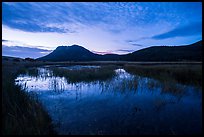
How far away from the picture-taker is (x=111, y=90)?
1412 cm

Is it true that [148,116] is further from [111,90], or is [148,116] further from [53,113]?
[111,90]

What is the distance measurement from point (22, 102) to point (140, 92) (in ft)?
29.3

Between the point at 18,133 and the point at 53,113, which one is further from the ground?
the point at 18,133

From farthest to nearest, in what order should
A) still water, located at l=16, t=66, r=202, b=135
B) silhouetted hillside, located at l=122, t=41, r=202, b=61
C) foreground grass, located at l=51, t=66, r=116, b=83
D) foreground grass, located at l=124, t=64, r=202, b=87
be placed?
silhouetted hillside, located at l=122, t=41, r=202, b=61 < foreground grass, located at l=51, t=66, r=116, b=83 < foreground grass, located at l=124, t=64, r=202, b=87 < still water, located at l=16, t=66, r=202, b=135

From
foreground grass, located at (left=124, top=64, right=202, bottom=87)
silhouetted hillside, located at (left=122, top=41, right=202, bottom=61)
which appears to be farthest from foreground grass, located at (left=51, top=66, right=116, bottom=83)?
silhouetted hillside, located at (left=122, top=41, right=202, bottom=61)

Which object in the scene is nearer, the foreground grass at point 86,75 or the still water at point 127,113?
the still water at point 127,113

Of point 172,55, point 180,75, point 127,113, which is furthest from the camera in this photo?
point 172,55

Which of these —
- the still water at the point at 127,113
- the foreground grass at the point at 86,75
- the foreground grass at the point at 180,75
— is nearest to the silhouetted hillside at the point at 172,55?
the foreground grass at the point at 180,75

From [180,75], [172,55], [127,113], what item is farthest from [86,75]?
[172,55]

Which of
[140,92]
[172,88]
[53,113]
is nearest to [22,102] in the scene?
[53,113]

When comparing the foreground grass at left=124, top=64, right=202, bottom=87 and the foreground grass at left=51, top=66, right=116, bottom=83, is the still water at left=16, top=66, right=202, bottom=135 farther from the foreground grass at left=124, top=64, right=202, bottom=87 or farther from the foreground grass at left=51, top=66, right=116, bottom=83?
the foreground grass at left=51, top=66, right=116, bottom=83

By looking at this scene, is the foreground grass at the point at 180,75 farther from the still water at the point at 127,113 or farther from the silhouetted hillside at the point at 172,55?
the silhouetted hillside at the point at 172,55

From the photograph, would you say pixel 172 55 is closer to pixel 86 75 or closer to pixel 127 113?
pixel 86 75

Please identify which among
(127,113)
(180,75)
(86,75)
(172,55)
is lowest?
(127,113)
